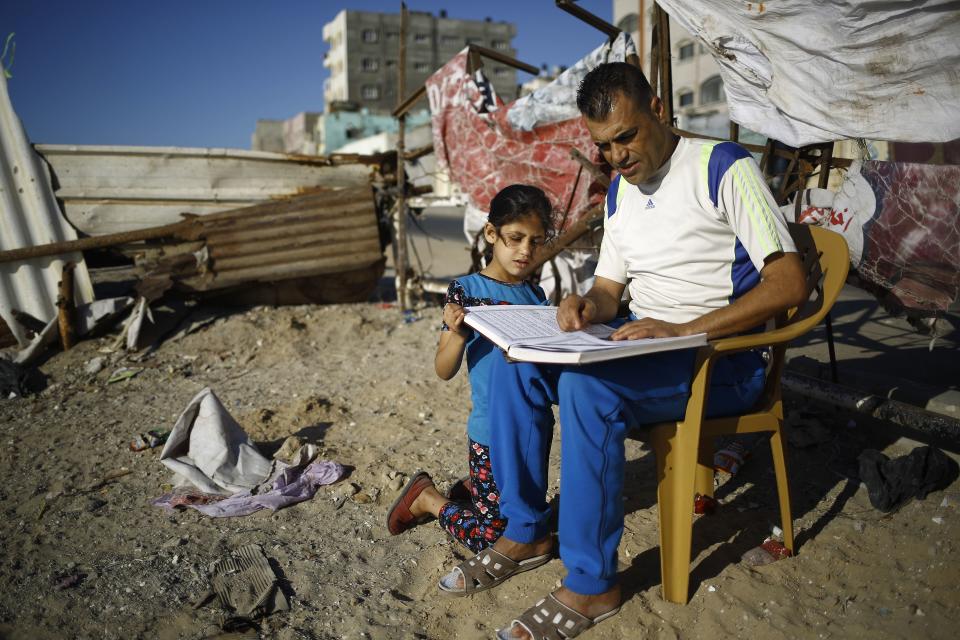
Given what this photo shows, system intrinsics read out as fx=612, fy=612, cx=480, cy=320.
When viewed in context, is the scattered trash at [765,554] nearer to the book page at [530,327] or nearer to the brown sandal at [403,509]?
the book page at [530,327]

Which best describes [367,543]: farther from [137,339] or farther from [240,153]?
[240,153]

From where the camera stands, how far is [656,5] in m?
3.25

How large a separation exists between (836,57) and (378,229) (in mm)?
4742

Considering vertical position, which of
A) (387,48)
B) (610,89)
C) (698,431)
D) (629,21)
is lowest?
(698,431)

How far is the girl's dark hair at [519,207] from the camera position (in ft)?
7.35

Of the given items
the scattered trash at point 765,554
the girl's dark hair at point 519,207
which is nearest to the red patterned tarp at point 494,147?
the girl's dark hair at point 519,207

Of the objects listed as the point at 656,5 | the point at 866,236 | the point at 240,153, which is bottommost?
the point at 866,236

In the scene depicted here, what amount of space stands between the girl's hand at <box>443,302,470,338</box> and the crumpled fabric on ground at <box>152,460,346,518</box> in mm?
1289

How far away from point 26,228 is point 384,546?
208 inches

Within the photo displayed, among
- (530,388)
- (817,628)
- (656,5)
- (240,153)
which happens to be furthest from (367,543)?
(240,153)

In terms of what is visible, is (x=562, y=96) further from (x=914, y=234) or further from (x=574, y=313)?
(x=574, y=313)

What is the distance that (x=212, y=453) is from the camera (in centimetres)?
299

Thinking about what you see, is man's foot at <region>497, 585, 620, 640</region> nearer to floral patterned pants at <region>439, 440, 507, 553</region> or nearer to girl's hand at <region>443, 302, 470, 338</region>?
floral patterned pants at <region>439, 440, 507, 553</region>

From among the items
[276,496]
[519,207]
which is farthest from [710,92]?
[276,496]
